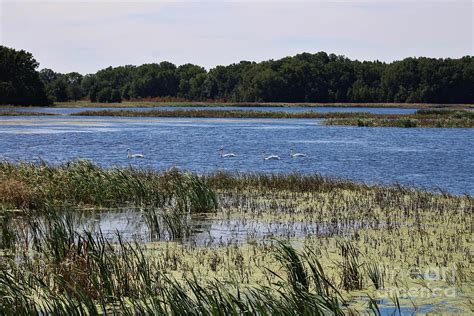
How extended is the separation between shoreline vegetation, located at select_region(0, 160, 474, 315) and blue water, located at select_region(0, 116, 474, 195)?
264 inches

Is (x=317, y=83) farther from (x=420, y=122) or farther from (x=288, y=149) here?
(x=288, y=149)

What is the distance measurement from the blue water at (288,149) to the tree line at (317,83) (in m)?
84.7

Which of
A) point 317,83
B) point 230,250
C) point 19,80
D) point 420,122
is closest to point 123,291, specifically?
A: point 230,250

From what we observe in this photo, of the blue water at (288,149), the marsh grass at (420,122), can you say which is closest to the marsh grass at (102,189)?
the blue water at (288,149)

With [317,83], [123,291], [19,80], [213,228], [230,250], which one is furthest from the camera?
[317,83]

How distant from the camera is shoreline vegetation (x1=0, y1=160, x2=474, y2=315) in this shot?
9.65m

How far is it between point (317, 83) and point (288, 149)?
12299 cm

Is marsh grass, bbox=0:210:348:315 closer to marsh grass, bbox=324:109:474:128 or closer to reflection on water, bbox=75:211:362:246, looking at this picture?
reflection on water, bbox=75:211:362:246

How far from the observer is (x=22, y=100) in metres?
124

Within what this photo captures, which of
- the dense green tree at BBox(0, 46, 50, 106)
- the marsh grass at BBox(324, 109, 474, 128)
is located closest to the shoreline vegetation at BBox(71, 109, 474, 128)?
the marsh grass at BBox(324, 109, 474, 128)

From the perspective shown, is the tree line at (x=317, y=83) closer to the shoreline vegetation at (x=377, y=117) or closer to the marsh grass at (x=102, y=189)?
the shoreline vegetation at (x=377, y=117)

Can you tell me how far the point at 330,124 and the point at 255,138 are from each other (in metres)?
20.5

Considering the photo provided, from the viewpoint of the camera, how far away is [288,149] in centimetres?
5203

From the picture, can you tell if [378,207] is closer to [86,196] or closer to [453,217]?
[453,217]
